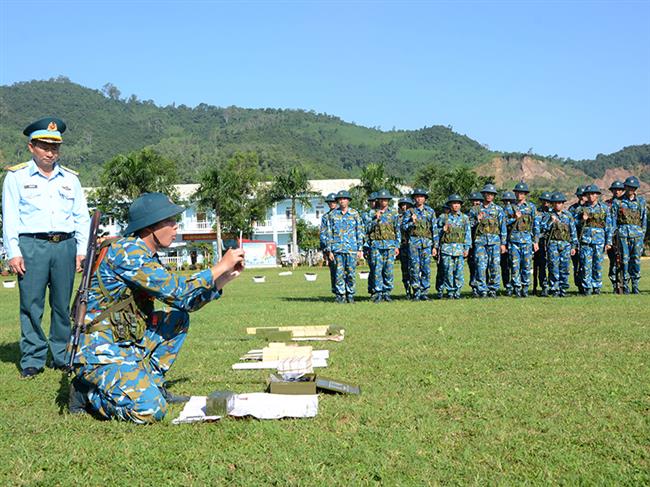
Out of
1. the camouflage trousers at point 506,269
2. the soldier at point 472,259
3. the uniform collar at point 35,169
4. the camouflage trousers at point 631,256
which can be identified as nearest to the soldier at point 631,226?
the camouflage trousers at point 631,256

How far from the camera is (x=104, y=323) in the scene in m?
5.63

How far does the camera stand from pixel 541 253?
54.4ft

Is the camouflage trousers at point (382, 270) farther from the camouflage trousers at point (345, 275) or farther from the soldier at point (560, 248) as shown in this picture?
the soldier at point (560, 248)

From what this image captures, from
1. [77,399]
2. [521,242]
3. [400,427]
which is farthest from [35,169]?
[521,242]

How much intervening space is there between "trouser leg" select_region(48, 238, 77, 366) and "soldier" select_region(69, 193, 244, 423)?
2266 mm

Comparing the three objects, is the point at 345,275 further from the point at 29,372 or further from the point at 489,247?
the point at 29,372

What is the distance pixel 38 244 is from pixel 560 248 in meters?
11.5

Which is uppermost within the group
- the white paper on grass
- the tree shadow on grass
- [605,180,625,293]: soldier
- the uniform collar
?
the uniform collar

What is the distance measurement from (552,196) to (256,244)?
38.4m

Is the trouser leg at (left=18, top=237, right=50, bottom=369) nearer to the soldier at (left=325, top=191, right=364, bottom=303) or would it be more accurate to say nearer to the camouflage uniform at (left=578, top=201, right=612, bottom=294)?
the soldier at (left=325, top=191, right=364, bottom=303)

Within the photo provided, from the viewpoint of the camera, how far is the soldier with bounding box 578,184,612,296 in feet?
51.5

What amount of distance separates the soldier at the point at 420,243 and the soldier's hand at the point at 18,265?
9.61 meters

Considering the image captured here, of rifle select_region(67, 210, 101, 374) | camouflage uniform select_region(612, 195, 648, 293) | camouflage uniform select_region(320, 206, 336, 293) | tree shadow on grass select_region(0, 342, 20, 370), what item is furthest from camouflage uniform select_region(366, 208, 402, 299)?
rifle select_region(67, 210, 101, 374)

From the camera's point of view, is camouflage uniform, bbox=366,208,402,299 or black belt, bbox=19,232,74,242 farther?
camouflage uniform, bbox=366,208,402,299
